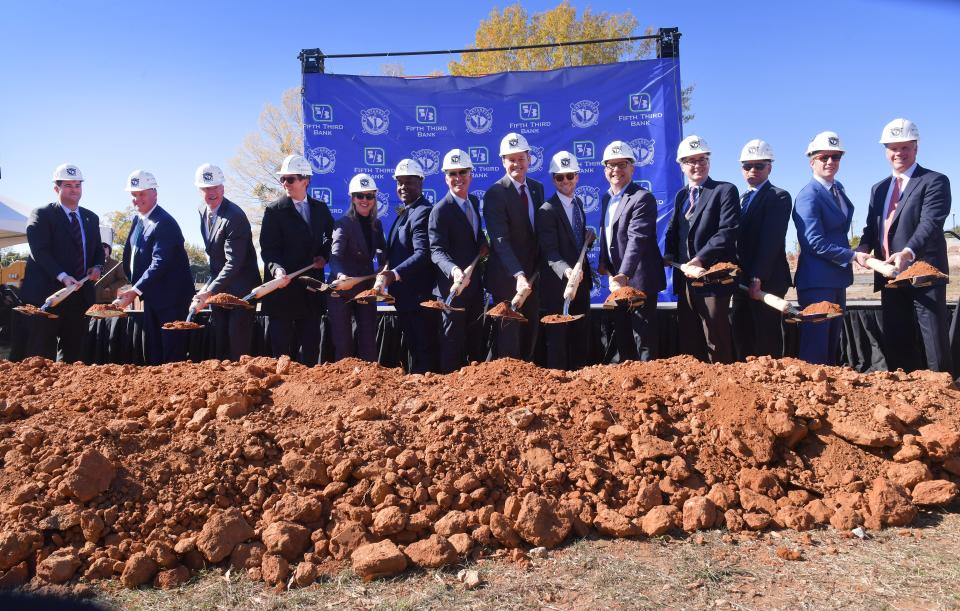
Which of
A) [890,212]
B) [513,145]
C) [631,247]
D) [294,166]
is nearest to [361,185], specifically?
[294,166]

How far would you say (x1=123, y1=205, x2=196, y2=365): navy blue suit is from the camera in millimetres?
5465

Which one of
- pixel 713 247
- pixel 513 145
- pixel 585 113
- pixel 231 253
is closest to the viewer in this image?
pixel 713 247

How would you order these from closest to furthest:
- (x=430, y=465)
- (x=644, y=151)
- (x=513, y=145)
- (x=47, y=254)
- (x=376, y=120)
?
(x=430, y=465)
(x=513, y=145)
(x=47, y=254)
(x=644, y=151)
(x=376, y=120)

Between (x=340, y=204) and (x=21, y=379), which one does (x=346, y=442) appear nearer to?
(x=21, y=379)

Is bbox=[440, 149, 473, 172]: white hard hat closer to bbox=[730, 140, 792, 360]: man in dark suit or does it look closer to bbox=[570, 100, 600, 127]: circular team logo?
bbox=[730, 140, 792, 360]: man in dark suit

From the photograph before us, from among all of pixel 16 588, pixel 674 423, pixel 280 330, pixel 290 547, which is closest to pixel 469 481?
pixel 290 547

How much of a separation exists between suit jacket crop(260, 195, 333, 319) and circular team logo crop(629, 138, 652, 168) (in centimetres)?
422

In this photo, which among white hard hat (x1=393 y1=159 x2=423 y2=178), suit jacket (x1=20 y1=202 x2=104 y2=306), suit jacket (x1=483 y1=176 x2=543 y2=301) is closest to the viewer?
suit jacket (x1=483 y1=176 x2=543 y2=301)

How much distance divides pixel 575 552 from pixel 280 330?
3554mm

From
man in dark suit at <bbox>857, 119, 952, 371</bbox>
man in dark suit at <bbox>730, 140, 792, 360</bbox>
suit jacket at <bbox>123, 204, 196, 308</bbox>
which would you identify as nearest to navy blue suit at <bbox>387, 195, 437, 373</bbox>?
suit jacket at <bbox>123, 204, 196, 308</bbox>

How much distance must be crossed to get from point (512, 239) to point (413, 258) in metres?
0.80

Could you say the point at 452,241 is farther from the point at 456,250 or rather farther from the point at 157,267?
the point at 157,267

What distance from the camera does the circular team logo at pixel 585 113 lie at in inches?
322

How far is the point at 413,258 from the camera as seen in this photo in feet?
17.2
